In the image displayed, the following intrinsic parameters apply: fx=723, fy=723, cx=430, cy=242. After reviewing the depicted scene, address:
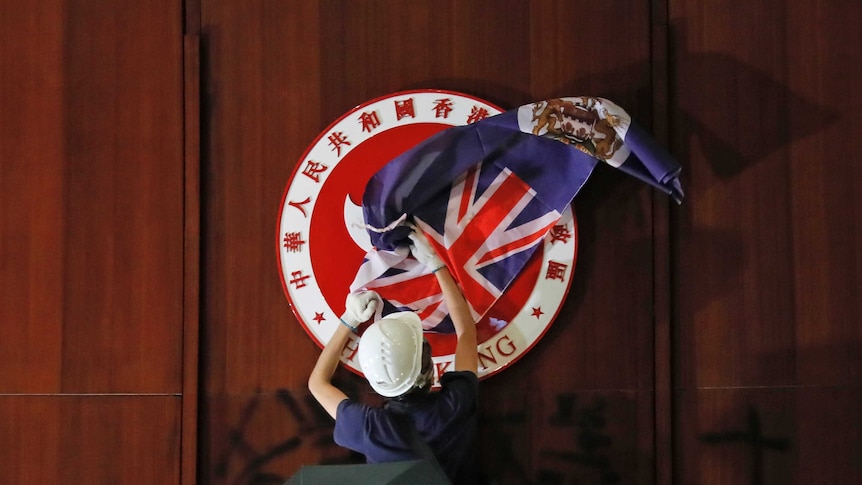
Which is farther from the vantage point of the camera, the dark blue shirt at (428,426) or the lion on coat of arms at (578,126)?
the lion on coat of arms at (578,126)

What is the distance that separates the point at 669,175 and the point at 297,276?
1023 millimetres

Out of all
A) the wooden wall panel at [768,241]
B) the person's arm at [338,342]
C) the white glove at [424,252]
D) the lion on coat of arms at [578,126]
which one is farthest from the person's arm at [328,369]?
the wooden wall panel at [768,241]

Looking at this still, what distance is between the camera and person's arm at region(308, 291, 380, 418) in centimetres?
188

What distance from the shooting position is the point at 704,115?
204 centimetres

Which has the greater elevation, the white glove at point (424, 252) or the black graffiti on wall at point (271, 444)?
the white glove at point (424, 252)

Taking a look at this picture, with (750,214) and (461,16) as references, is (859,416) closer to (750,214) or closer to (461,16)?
(750,214)

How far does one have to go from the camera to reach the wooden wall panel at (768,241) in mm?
1994

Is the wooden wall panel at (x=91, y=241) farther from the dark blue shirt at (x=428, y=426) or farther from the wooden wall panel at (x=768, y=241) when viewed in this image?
the wooden wall panel at (x=768, y=241)

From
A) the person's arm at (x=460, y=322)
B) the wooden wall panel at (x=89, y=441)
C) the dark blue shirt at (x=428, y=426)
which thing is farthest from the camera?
the wooden wall panel at (x=89, y=441)

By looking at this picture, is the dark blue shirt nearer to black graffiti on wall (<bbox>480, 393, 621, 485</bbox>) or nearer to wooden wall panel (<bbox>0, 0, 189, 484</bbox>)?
black graffiti on wall (<bbox>480, 393, 621, 485</bbox>)

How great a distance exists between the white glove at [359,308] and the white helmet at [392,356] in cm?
25

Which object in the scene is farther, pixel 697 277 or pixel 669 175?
pixel 697 277

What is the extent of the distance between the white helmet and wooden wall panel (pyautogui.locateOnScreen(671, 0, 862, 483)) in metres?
0.82

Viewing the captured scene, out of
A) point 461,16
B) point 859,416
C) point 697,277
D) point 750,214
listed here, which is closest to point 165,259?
point 461,16
